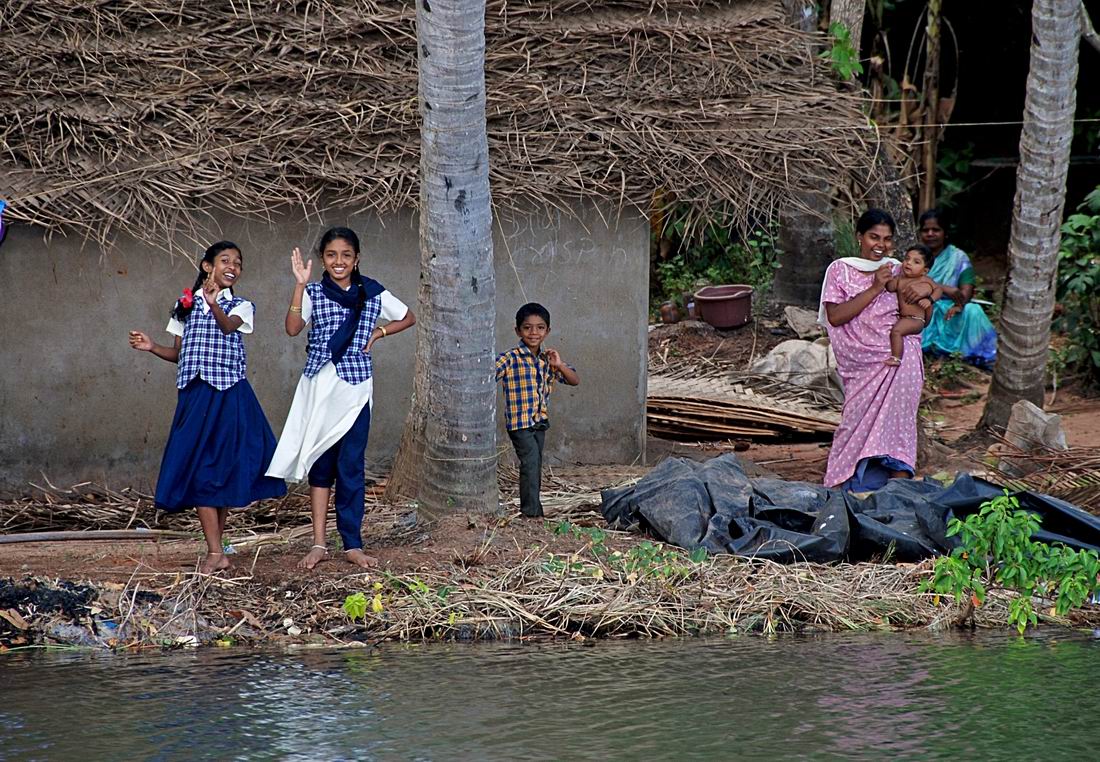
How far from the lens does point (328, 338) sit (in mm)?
6273

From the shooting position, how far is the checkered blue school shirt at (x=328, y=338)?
20.5ft

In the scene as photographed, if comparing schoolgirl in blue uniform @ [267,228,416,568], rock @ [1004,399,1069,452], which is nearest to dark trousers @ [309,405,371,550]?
schoolgirl in blue uniform @ [267,228,416,568]

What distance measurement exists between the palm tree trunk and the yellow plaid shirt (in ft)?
14.5

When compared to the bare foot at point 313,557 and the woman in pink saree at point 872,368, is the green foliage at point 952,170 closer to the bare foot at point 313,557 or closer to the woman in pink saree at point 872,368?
the woman in pink saree at point 872,368

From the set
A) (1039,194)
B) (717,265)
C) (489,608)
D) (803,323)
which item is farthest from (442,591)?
(717,265)

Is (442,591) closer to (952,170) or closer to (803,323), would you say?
(803,323)

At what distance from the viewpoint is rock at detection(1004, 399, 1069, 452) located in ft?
29.9

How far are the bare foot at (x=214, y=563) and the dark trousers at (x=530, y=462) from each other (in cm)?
157

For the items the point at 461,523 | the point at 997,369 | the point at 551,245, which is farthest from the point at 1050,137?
the point at 461,523

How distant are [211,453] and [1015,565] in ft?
11.6

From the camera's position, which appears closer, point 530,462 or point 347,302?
point 347,302

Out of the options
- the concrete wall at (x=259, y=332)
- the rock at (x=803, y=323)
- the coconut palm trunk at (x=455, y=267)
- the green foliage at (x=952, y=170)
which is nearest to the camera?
the coconut palm trunk at (x=455, y=267)

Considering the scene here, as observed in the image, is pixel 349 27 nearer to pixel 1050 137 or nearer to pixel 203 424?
pixel 203 424

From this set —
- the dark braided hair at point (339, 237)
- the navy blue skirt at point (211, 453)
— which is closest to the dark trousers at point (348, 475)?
the navy blue skirt at point (211, 453)
